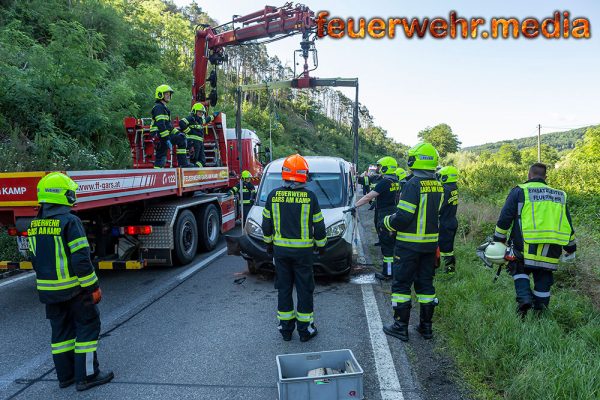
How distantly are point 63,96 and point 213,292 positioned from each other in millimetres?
8645

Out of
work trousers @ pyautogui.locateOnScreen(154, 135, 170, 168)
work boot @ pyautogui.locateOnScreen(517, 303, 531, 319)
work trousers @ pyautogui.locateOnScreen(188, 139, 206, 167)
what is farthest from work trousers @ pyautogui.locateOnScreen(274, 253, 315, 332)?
work trousers @ pyautogui.locateOnScreen(188, 139, 206, 167)

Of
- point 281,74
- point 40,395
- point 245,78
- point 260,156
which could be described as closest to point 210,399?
point 40,395

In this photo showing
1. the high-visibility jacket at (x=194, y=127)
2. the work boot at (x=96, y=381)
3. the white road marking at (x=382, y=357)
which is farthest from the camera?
the high-visibility jacket at (x=194, y=127)

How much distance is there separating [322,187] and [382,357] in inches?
138

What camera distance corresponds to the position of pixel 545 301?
14.2ft

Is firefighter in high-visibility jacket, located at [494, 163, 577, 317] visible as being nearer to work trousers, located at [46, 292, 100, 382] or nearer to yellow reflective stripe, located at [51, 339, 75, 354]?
work trousers, located at [46, 292, 100, 382]

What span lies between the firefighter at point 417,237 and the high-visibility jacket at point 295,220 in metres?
0.75

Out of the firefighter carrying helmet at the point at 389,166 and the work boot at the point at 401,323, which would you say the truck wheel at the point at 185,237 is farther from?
the work boot at the point at 401,323

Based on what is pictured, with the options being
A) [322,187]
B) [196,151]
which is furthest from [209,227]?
[322,187]

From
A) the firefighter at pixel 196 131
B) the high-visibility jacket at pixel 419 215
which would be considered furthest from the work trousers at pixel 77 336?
the firefighter at pixel 196 131

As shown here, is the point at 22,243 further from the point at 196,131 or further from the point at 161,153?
the point at 196,131

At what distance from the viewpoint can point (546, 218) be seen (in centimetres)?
417

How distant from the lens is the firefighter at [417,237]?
422cm

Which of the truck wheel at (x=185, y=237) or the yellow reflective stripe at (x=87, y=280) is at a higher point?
the yellow reflective stripe at (x=87, y=280)
